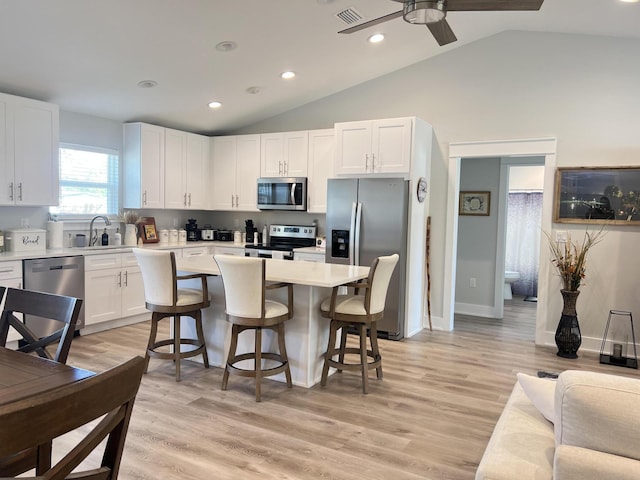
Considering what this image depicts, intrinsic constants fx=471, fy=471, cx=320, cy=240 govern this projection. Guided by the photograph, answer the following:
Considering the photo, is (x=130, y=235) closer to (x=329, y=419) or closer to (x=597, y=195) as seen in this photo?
(x=329, y=419)

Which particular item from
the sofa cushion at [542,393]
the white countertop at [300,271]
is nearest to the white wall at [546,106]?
the white countertop at [300,271]

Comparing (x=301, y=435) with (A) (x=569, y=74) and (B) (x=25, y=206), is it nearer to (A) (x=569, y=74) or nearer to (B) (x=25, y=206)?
(B) (x=25, y=206)

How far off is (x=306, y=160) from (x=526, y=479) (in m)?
5.03

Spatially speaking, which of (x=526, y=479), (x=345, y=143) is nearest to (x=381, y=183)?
(x=345, y=143)

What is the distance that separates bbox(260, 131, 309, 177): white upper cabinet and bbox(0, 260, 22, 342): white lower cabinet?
3.13 m

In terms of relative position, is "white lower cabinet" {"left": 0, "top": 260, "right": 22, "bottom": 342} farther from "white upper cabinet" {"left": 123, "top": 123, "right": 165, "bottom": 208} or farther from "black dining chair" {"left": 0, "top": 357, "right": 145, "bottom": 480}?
"black dining chair" {"left": 0, "top": 357, "right": 145, "bottom": 480}

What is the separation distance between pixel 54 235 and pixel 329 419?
12.1 ft

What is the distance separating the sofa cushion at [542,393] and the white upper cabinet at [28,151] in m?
4.66

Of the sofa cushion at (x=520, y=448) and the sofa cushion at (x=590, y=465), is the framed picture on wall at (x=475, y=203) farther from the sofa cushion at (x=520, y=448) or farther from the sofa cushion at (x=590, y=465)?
the sofa cushion at (x=590, y=465)

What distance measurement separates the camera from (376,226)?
5.10 m

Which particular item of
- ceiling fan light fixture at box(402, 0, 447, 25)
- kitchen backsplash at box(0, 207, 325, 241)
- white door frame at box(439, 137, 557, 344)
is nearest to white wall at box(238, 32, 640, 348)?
white door frame at box(439, 137, 557, 344)

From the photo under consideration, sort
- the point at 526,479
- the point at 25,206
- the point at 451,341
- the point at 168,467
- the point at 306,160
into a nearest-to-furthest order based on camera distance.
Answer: the point at 526,479 < the point at 168,467 < the point at 25,206 < the point at 451,341 < the point at 306,160

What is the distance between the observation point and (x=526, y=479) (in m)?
1.42

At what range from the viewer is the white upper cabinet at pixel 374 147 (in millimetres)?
5043
